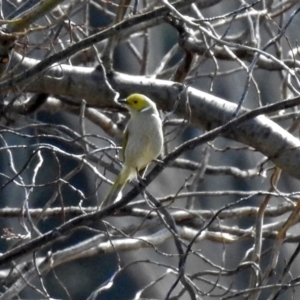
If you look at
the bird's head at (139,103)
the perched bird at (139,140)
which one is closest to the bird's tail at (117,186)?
the perched bird at (139,140)

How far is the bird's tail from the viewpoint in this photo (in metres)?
4.39

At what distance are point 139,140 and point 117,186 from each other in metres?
0.29

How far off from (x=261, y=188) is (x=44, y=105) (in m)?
2.74

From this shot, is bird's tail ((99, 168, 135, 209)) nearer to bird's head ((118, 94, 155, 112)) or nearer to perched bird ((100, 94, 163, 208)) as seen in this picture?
perched bird ((100, 94, 163, 208))

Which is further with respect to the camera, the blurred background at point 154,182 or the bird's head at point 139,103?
the blurred background at point 154,182

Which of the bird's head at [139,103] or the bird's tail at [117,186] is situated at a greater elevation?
the bird's head at [139,103]

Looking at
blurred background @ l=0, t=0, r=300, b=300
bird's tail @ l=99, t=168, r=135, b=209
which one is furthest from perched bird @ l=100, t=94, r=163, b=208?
blurred background @ l=0, t=0, r=300, b=300

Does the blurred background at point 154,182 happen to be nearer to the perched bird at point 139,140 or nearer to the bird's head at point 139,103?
the perched bird at point 139,140

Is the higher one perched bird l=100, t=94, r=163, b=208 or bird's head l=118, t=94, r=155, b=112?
bird's head l=118, t=94, r=155, b=112

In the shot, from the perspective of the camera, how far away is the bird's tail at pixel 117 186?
4391 mm

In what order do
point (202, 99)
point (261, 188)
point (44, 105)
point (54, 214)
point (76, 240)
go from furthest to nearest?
1. point (261, 188)
2. point (76, 240)
3. point (44, 105)
4. point (54, 214)
5. point (202, 99)

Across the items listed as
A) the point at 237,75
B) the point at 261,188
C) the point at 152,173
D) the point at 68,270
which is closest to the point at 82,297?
the point at 68,270

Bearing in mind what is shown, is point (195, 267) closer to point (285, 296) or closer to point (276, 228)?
point (285, 296)

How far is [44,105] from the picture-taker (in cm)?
534
